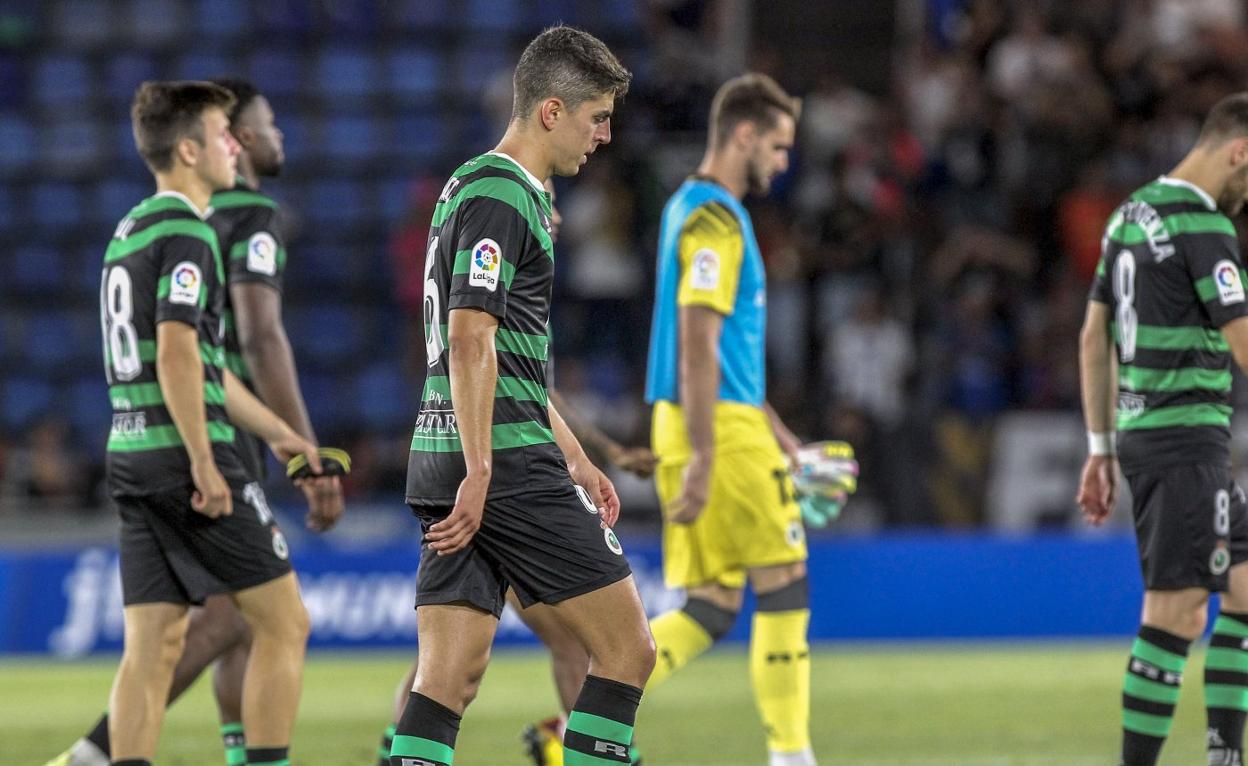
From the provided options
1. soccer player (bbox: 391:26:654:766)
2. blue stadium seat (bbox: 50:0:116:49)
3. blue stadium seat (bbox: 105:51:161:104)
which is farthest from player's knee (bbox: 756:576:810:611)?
blue stadium seat (bbox: 50:0:116:49)

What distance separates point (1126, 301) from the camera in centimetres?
589

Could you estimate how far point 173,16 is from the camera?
16.0m

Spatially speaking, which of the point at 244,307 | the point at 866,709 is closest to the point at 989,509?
the point at 866,709

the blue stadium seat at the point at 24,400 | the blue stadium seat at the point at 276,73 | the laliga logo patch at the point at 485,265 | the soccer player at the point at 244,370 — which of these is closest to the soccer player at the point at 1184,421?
the laliga logo patch at the point at 485,265

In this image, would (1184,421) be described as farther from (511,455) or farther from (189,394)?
(189,394)

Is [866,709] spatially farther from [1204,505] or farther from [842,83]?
[842,83]

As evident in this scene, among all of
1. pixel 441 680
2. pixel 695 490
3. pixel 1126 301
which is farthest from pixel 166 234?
pixel 1126 301

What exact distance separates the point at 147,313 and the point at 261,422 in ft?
1.72

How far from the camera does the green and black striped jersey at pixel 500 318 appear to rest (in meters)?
4.33

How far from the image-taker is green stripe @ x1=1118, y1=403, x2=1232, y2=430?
18.9 ft

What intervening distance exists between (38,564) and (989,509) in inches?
261

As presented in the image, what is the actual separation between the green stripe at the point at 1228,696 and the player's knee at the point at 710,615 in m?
1.69

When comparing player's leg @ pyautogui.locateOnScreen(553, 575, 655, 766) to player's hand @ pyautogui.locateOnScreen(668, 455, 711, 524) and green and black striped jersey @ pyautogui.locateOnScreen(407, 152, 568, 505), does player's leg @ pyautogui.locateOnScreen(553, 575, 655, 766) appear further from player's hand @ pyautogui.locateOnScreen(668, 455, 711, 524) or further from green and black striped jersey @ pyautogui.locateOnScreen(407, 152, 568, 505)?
player's hand @ pyautogui.locateOnScreen(668, 455, 711, 524)

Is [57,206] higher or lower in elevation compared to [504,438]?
higher
